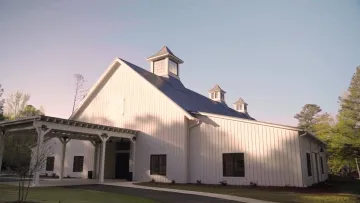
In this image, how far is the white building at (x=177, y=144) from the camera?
15172 millimetres

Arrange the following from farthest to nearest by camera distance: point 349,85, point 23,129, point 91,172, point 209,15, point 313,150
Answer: point 349,85 < point 91,172 < point 313,150 < point 23,129 < point 209,15

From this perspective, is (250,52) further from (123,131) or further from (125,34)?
(123,131)

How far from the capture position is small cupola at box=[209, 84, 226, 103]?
35.8 m

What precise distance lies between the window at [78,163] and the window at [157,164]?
24.0 feet

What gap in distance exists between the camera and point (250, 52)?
1608cm

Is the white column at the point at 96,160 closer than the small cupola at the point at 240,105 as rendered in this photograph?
Yes

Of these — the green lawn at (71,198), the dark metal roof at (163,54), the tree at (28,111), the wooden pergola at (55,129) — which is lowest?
the green lawn at (71,198)

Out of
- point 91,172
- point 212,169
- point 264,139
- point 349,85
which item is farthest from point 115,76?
point 349,85

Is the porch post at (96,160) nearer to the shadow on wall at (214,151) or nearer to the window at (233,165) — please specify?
the shadow on wall at (214,151)

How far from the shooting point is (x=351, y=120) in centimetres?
2484

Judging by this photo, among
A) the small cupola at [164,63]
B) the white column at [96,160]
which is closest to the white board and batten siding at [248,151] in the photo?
the white column at [96,160]

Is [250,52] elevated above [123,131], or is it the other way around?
[250,52]

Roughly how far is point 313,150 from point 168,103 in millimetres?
10649

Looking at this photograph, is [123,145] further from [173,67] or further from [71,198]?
[71,198]
